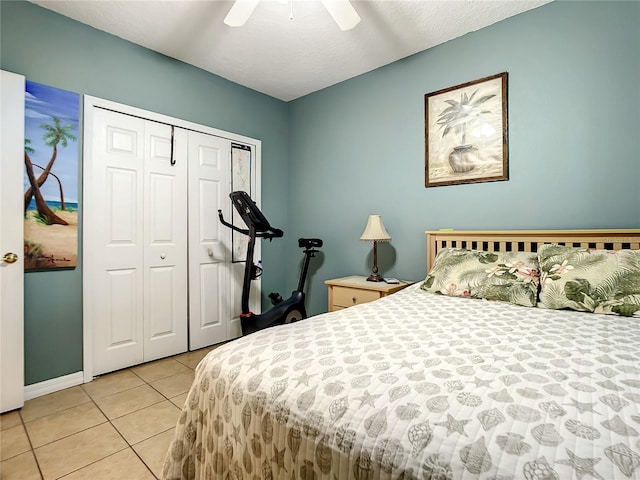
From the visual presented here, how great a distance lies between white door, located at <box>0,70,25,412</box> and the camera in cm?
192

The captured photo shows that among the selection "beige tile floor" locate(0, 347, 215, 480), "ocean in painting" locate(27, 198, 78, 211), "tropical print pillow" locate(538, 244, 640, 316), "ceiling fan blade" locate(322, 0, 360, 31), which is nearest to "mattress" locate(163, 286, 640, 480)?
"tropical print pillow" locate(538, 244, 640, 316)

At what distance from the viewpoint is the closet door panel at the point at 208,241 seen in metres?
2.98

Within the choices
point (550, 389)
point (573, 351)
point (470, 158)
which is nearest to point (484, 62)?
point (470, 158)

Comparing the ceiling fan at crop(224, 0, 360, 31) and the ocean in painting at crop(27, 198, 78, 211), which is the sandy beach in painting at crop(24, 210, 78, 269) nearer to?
the ocean in painting at crop(27, 198, 78, 211)

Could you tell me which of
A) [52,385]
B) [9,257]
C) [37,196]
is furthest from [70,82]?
[52,385]

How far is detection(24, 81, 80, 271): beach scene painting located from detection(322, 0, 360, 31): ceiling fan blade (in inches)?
72.8

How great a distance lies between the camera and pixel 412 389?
84 cm

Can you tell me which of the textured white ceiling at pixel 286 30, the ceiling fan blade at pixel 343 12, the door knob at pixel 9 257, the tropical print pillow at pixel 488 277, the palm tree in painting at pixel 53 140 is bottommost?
the tropical print pillow at pixel 488 277

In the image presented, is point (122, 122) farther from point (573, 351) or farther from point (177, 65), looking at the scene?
point (573, 351)

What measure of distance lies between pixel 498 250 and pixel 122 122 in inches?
118

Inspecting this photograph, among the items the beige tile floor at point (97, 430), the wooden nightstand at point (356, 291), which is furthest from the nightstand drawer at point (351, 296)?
the beige tile floor at point (97, 430)

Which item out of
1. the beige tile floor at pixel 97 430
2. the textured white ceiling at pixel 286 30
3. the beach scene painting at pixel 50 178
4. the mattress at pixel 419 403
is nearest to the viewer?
the mattress at pixel 419 403

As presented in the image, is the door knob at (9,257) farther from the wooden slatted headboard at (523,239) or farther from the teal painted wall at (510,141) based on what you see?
the wooden slatted headboard at (523,239)

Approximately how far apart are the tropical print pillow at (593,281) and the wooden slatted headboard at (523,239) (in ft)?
0.86
